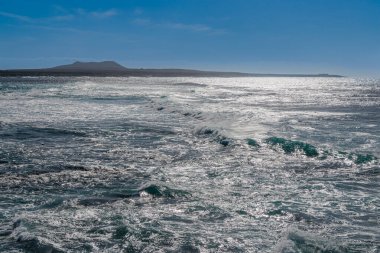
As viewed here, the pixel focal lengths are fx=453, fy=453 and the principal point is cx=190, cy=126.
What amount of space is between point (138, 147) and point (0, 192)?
22.8 ft

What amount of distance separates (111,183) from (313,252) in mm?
5476

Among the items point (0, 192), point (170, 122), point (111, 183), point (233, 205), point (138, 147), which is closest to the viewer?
point (233, 205)

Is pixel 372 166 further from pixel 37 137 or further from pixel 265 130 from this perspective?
pixel 37 137

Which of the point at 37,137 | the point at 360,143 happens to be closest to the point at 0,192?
the point at 37,137

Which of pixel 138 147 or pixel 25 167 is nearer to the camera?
pixel 25 167

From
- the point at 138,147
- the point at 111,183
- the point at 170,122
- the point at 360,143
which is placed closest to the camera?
the point at 111,183

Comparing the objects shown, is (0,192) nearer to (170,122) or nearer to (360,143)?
(360,143)

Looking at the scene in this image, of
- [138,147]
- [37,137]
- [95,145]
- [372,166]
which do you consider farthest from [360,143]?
[37,137]

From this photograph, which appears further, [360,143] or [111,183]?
[360,143]

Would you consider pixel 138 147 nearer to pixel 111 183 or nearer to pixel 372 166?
pixel 111 183

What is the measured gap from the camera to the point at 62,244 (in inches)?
264

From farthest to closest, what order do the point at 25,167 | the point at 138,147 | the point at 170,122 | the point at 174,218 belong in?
the point at 170,122 < the point at 138,147 < the point at 25,167 < the point at 174,218

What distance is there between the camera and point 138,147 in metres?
16.2

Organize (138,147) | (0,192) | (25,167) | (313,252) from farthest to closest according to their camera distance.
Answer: (138,147)
(25,167)
(0,192)
(313,252)
